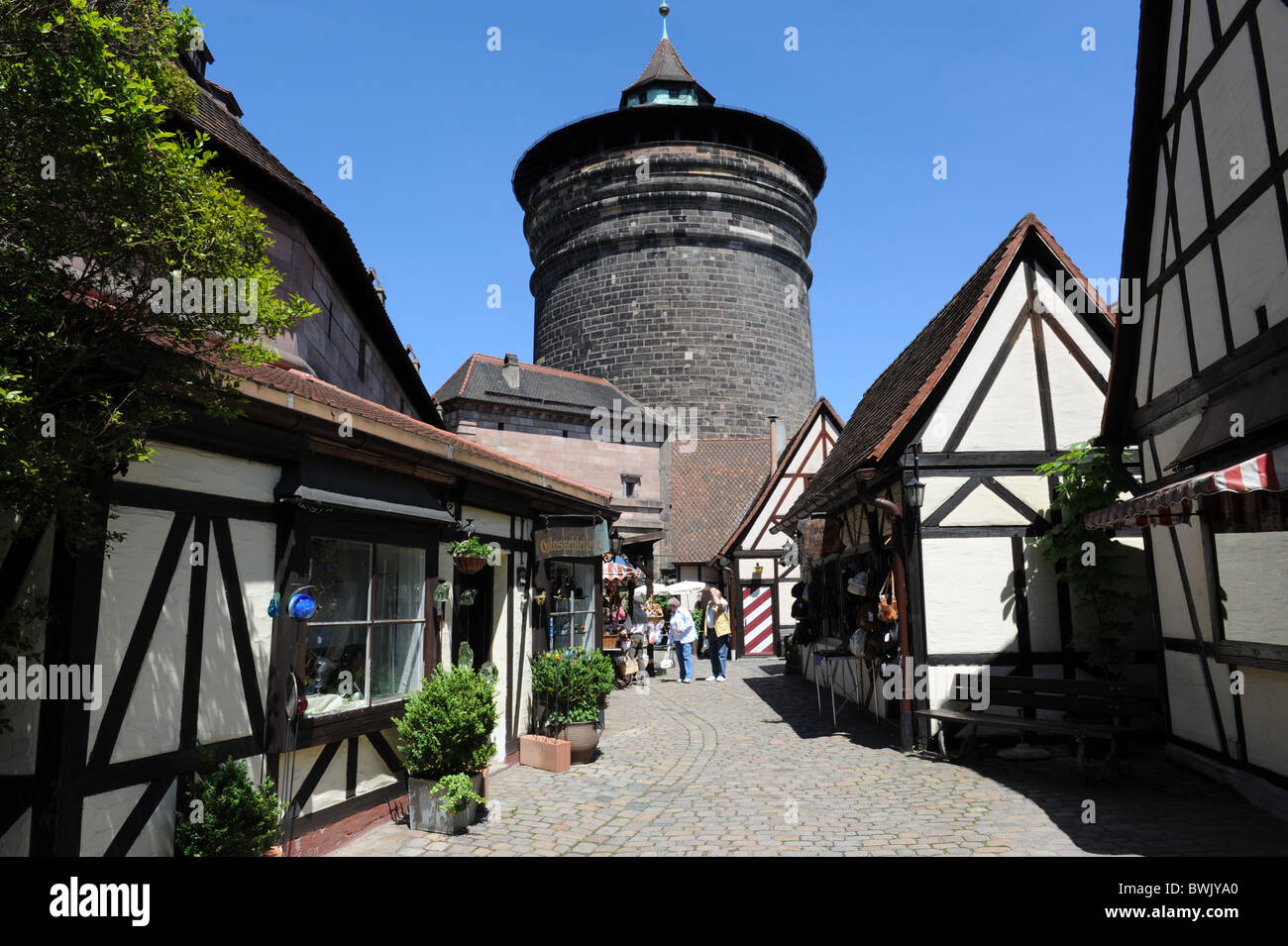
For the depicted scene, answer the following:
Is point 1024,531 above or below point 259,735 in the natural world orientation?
above

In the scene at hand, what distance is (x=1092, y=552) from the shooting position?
854 cm

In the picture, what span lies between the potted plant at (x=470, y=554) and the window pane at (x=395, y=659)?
71cm

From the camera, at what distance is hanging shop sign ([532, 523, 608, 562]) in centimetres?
965

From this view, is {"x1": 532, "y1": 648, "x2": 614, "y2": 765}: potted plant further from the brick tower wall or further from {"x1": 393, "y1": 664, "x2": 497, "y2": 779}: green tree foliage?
the brick tower wall

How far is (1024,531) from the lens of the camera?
9.21m

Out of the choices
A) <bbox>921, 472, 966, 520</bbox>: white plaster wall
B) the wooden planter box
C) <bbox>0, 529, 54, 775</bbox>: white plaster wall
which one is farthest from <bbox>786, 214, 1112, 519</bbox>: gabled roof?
<bbox>0, 529, 54, 775</bbox>: white plaster wall

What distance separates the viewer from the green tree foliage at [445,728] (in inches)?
245

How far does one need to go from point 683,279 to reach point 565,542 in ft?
81.4

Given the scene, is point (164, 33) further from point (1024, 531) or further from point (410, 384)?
point (410, 384)

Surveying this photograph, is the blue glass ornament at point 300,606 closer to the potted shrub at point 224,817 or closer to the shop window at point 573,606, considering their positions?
the potted shrub at point 224,817

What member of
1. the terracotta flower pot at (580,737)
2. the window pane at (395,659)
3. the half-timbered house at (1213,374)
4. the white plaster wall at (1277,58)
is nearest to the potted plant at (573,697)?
the terracotta flower pot at (580,737)

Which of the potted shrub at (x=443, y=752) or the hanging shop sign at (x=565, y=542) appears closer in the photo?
the potted shrub at (x=443, y=752)

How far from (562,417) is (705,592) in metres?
12.9
